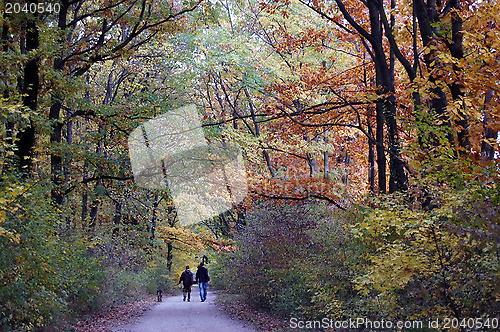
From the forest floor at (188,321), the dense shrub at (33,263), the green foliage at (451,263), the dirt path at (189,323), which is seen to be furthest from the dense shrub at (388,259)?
the dense shrub at (33,263)

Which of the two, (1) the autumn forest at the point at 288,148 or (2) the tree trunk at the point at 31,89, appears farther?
(2) the tree trunk at the point at 31,89

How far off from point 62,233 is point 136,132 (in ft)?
12.4

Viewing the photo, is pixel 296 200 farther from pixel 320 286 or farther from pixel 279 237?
pixel 320 286

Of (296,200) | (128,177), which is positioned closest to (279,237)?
(296,200)

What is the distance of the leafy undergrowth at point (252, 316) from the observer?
10693 mm

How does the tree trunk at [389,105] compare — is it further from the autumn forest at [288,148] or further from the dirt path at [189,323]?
the dirt path at [189,323]

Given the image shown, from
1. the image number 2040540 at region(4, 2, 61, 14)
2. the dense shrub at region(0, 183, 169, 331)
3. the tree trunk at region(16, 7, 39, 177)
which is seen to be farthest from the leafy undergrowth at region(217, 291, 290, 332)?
the image number 2040540 at region(4, 2, 61, 14)

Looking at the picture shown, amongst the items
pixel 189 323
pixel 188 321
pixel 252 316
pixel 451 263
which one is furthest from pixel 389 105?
pixel 188 321

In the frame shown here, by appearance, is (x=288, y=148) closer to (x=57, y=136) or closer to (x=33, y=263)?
(x=57, y=136)
